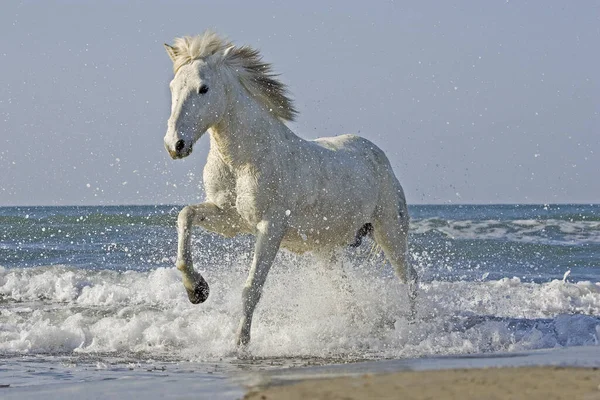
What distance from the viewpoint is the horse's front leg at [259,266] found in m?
6.73

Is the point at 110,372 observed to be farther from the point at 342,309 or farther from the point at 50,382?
the point at 342,309

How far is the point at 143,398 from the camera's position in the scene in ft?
14.4

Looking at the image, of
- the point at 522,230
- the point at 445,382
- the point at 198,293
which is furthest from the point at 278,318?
the point at 522,230

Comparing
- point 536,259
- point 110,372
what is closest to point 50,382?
point 110,372

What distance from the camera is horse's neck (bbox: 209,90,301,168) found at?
22.2 feet

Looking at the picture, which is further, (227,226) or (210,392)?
(227,226)

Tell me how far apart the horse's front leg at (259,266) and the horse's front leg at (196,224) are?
0.75 ft

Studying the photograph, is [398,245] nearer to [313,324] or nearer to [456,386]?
[313,324]

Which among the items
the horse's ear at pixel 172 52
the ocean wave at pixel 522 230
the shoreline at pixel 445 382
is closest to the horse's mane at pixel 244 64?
the horse's ear at pixel 172 52

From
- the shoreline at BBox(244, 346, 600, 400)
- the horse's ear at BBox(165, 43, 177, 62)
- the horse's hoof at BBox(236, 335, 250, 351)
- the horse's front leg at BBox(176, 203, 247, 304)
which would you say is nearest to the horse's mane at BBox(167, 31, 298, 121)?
the horse's ear at BBox(165, 43, 177, 62)

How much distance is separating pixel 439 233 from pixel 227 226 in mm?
18424

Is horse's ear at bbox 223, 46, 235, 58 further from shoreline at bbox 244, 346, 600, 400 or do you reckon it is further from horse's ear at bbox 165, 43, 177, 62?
shoreline at bbox 244, 346, 600, 400

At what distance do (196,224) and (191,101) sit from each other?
0.96 metres

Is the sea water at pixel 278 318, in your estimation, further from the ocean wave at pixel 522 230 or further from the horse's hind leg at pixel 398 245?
the ocean wave at pixel 522 230
